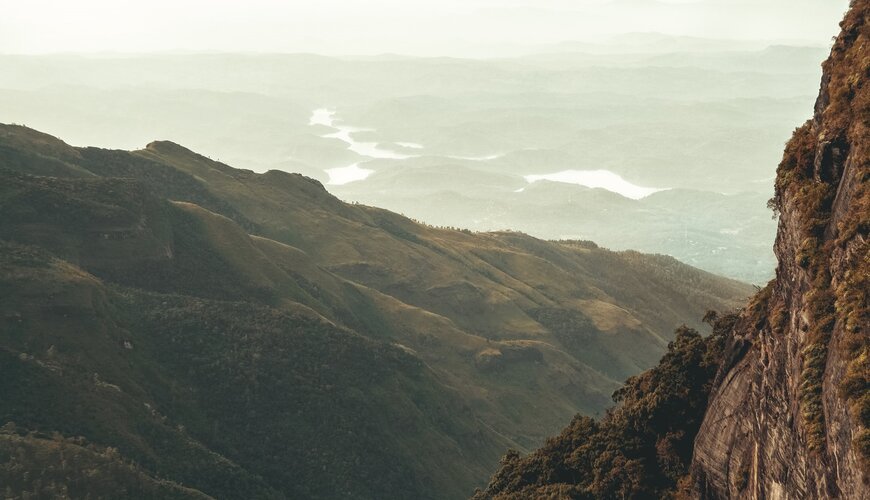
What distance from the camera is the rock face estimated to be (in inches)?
1293

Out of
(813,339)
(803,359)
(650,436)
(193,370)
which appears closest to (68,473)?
(193,370)

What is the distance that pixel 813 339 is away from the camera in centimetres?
3603

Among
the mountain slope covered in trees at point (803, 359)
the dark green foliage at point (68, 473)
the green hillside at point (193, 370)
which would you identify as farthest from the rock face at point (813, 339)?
the green hillside at point (193, 370)

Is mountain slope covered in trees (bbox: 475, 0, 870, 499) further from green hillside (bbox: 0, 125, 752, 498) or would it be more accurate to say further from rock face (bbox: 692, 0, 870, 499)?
green hillside (bbox: 0, 125, 752, 498)

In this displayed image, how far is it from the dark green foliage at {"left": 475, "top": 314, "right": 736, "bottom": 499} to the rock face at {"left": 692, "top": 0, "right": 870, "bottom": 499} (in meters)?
7.94

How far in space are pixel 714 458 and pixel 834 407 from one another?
44.8 feet

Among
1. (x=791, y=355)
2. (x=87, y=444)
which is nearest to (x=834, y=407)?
(x=791, y=355)

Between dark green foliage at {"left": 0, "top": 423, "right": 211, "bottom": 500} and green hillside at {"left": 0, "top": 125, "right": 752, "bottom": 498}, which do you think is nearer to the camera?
dark green foliage at {"left": 0, "top": 423, "right": 211, "bottom": 500}

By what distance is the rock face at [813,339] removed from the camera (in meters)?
32.8

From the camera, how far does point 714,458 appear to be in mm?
46094

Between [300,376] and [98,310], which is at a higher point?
[98,310]

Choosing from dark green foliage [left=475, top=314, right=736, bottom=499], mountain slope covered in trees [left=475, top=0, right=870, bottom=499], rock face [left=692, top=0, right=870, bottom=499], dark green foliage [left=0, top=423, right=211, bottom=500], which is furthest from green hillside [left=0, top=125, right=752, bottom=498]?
rock face [left=692, top=0, right=870, bottom=499]

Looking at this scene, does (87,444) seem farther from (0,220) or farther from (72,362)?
(0,220)

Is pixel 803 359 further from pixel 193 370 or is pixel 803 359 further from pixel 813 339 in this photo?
pixel 193 370
